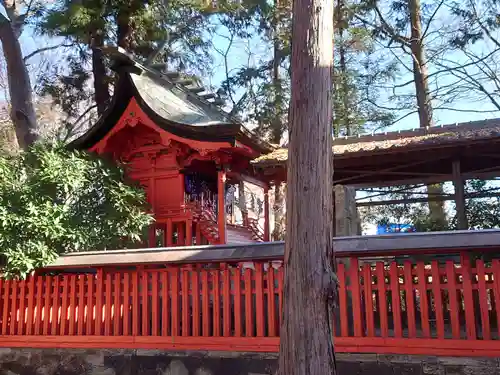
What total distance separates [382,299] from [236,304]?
1.68 metres

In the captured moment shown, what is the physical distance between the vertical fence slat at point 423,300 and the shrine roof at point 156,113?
13.3ft

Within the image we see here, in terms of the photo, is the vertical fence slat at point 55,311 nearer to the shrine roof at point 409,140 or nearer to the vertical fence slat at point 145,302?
the vertical fence slat at point 145,302

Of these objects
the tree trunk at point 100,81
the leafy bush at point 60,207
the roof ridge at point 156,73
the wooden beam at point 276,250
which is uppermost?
the tree trunk at point 100,81

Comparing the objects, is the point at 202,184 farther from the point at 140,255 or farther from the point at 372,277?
the point at 372,277

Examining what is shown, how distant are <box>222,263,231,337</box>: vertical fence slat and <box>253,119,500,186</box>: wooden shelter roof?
2838mm

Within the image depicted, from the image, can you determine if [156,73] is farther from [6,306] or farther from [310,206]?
[310,206]

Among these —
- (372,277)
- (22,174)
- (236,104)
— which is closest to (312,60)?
(372,277)

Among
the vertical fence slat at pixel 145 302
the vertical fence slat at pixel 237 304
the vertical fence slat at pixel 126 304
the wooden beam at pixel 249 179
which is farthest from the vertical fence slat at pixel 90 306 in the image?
the wooden beam at pixel 249 179

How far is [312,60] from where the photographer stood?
4.38 metres

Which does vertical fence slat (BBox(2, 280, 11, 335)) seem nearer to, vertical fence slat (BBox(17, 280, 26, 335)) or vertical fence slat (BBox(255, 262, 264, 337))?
vertical fence slat (BBox(17, 280, 26, 335))

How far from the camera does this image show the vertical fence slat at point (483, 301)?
16.5 feet

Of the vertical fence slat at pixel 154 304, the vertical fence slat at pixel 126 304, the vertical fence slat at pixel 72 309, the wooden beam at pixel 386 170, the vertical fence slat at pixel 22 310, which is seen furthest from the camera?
the wooden beam at pixel 386 170

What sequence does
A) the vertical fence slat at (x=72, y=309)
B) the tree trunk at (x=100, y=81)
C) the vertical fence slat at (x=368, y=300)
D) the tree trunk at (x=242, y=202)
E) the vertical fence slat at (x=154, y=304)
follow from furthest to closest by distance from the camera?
1. the tree trunk at (x=100, y=81)
2. the tree trunk at (x=242, y=202)
3. the vertical fence slat at (x=72, y=309)
4. the vertical fence slat at (x=154, y=304)
5. the vertical fence slat at (x=368, y=300)

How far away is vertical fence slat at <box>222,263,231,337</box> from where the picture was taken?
6.11m
